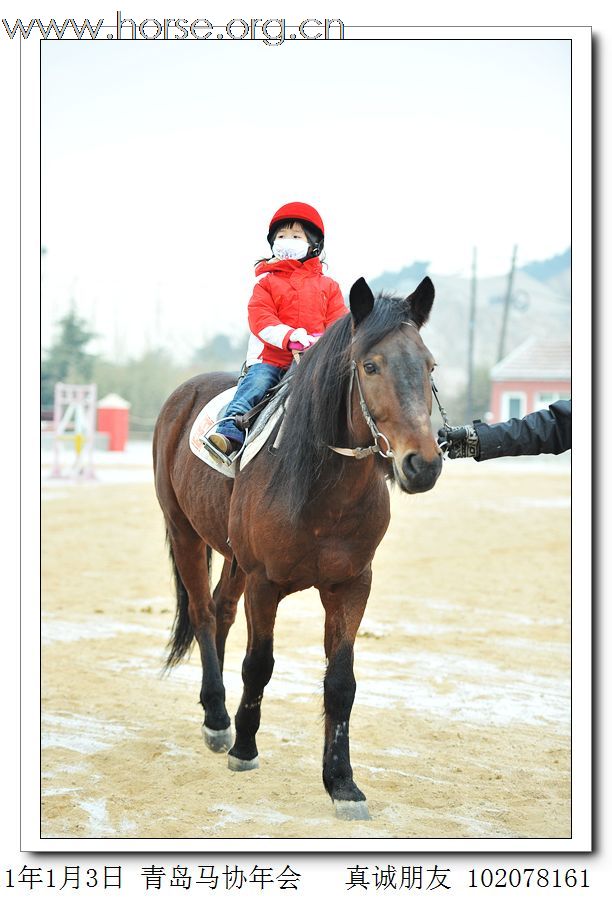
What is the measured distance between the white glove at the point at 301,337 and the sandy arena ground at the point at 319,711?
1.84 metres

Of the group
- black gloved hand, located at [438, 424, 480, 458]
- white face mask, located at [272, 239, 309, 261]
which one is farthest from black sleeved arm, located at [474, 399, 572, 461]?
white face mask, located at [272, 239, 309, 261]

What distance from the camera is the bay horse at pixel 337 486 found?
341cm

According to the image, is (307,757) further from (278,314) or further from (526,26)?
(526,26)

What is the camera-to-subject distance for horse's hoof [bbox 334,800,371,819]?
160 inches

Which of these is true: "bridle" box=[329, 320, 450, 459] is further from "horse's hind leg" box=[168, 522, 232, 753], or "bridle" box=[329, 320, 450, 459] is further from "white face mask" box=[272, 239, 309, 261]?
"horse's hind leg" box=[168, 522, 232, 753]

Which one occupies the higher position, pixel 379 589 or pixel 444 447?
pixel 444 447

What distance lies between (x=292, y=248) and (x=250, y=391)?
0.67m

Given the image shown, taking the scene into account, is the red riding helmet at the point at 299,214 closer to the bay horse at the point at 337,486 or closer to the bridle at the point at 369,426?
the bay horse at the point at 337,486

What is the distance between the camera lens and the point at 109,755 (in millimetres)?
4957

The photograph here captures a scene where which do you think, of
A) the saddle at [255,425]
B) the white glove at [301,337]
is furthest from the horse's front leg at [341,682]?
the white glove at [301,337]

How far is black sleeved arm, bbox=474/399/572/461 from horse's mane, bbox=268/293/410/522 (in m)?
0.47

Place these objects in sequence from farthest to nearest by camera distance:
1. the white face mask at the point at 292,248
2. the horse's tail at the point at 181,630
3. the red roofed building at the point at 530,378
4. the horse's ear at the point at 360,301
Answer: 1. the red roofed building at the point at 530,378
2. the horse's tail at the point at 181,630
3. the white face mask at the point at 292,248
4. the horse's ear at the point at 360,301

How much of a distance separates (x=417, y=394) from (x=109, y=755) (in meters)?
2.71

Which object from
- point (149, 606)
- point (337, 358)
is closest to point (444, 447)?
point (337, 358)
